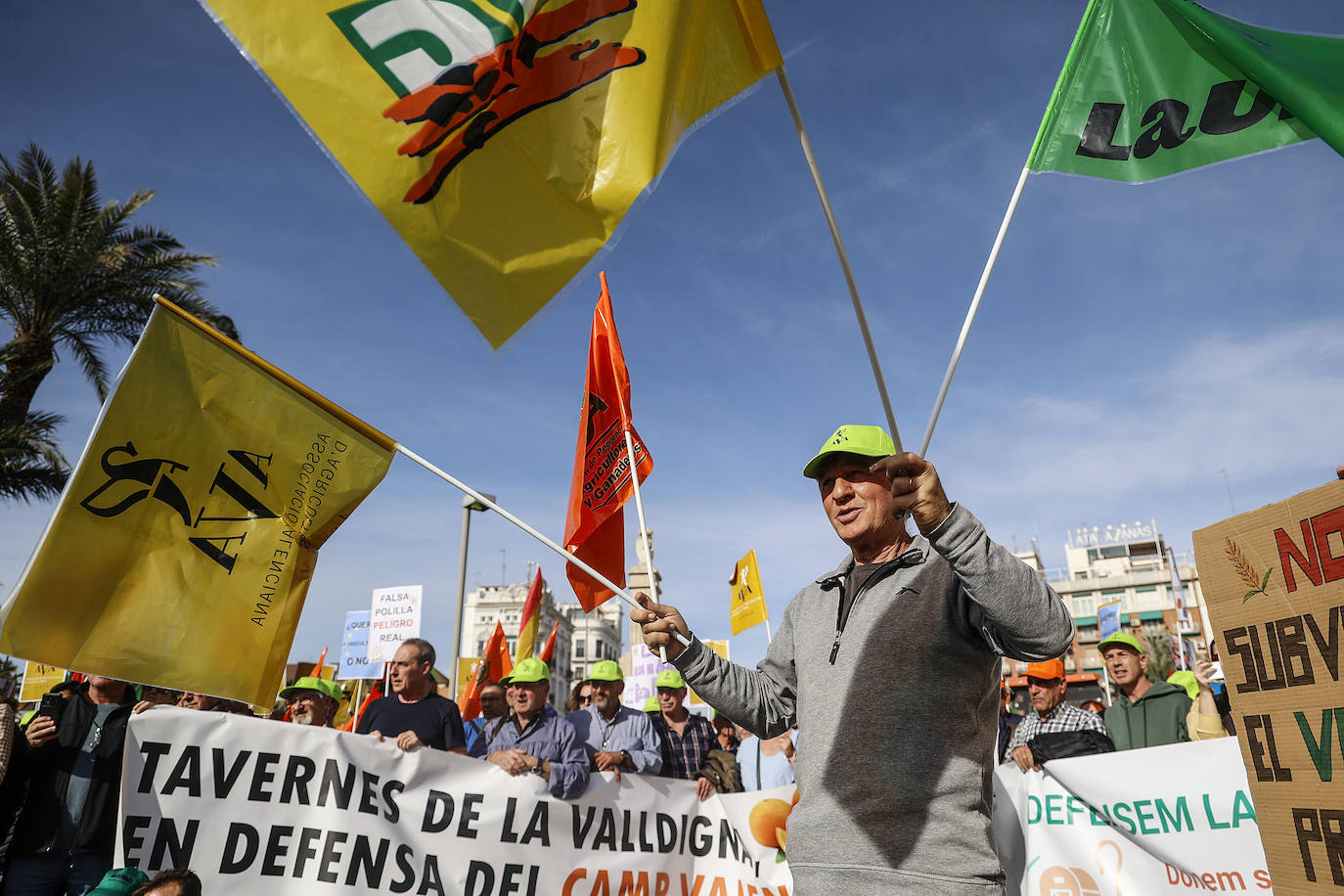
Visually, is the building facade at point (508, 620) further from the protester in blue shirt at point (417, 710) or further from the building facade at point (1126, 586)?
the protester in blue shirt at point (417, 710)

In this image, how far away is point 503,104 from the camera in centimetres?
270

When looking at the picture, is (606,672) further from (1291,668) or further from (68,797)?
(1291,668)

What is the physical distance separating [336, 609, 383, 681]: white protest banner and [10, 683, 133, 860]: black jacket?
26.0 feet

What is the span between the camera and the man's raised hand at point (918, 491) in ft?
6.71

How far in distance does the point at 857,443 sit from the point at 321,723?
686 centimetres

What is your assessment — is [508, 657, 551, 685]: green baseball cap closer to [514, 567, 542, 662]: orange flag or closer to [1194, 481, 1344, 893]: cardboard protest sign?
[514, 567, 542, 662]: orange flag

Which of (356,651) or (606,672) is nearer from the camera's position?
(606,672)

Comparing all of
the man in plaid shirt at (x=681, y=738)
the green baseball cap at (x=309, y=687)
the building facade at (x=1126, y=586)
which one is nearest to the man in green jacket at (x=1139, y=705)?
the man in plaid shirt at (x=681, y=738)

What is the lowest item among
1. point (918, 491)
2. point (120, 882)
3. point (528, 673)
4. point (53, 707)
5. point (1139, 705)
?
point (120, 882)

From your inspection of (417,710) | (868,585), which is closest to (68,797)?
(417,710)

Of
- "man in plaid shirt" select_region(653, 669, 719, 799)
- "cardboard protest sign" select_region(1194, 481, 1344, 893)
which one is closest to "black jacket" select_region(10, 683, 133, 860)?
"man in plaid shirt" select_region(653, 669, 719, 799)

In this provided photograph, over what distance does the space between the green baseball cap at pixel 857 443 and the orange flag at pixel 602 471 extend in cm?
223

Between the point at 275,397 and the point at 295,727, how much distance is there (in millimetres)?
2117

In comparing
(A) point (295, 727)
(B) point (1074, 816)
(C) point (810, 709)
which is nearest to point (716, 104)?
(C) point (810, 709)
